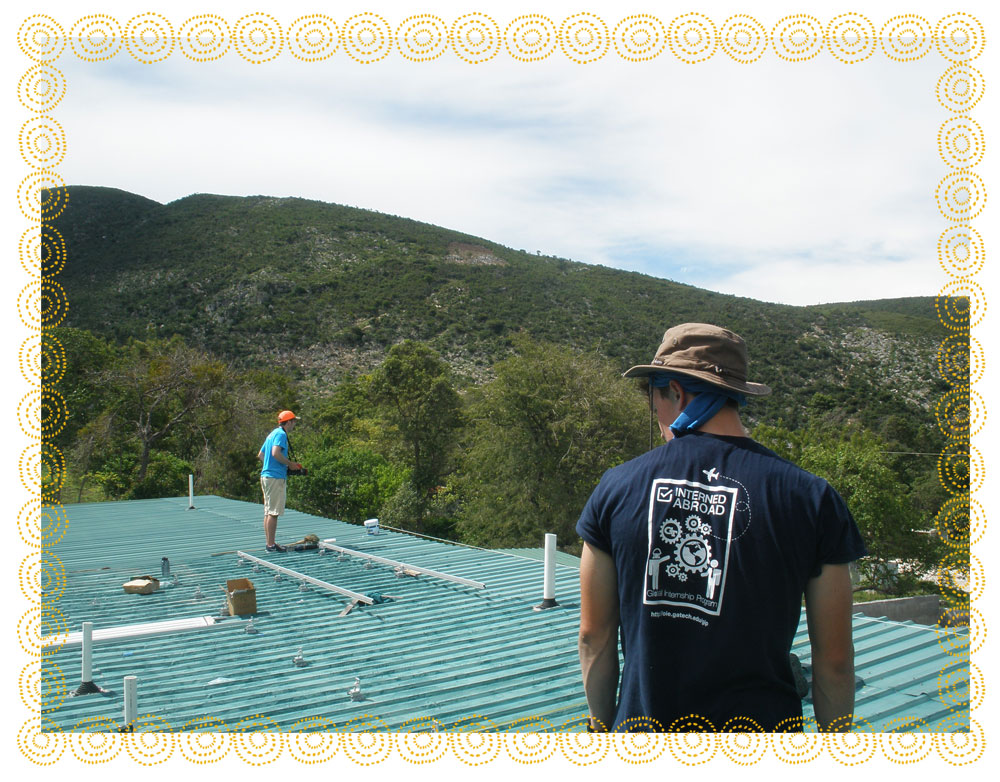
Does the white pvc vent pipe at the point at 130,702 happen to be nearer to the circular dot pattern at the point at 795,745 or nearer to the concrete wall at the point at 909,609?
the circular dot pattern at the point at 795,745

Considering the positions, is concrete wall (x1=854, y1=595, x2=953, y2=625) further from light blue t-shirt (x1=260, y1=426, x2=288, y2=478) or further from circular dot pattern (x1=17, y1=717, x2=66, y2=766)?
circular dot pattern (x1=17, y1=717, x2=66, y2=766)

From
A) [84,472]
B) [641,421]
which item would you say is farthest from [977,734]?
[641,421]

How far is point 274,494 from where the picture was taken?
805 centimetres

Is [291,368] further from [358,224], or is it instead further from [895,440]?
[895,440]

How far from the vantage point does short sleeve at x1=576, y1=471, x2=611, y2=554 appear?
76.0 inches

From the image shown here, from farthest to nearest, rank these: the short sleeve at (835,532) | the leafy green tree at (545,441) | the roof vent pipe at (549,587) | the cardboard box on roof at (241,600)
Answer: the leafy green tree at (545,441) < the roof vent pipe at (549,587) < the cardboard box on roof at (241,600) < the short sleeve at (835,532)

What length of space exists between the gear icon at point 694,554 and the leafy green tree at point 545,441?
2699 centimetres

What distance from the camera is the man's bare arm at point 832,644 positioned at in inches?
70.5

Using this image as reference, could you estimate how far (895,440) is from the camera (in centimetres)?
3422

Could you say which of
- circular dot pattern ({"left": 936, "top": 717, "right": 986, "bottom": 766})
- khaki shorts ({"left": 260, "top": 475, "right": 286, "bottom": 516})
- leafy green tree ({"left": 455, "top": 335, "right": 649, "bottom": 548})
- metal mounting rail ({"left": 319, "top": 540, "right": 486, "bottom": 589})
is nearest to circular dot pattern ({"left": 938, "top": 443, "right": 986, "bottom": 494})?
circular dot pattern ({"left": 936, "top": 717, "right": 986, "bottom": 766})

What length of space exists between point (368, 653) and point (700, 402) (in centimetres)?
350

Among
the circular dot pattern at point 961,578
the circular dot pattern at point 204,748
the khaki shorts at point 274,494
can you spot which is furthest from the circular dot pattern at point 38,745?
the khaki shorts at point 274,494

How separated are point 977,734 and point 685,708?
4.43ft

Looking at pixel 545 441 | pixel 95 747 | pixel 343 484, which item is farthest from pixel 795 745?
pixel 343 484
